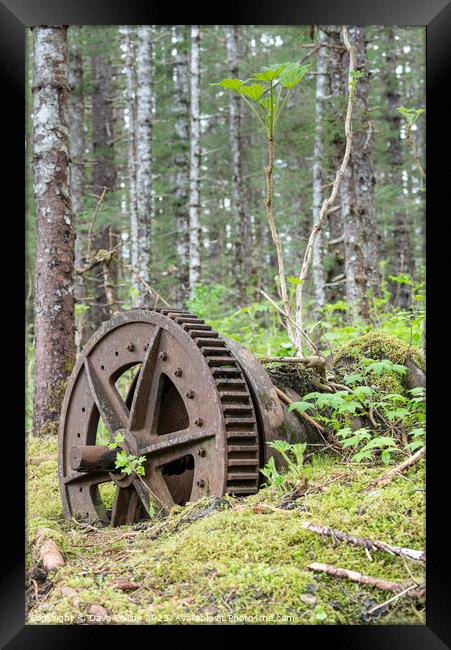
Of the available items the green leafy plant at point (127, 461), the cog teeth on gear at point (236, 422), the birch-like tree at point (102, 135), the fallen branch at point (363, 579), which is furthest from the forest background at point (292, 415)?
the birch-like tree at point (102, 135)

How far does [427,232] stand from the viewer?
297 centimetres

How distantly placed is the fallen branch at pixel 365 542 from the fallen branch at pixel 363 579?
0.51ft

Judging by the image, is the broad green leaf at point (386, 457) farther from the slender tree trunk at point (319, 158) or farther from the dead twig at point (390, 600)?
the slender tree trunk at point (319, 158)

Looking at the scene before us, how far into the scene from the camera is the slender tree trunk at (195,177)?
50.3ft

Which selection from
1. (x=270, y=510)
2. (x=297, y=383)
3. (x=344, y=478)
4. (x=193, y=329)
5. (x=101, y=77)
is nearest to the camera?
(x=270, y=510)

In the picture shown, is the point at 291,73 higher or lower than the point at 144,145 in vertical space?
lower

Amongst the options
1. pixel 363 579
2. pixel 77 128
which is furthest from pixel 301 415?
pixel 77 128

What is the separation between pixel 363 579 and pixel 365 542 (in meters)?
0.24

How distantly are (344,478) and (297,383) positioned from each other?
1.03 meters

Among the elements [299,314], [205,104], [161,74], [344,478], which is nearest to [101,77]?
[161,74]

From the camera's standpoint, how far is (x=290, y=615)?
9.21 feet

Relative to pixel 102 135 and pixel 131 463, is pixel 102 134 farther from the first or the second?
pixel 131 463

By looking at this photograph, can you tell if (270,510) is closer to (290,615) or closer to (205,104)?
(290,615)

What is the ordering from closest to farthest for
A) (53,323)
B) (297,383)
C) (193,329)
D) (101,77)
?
(193,329) → (297,383) → (53,323) → (101,77)
